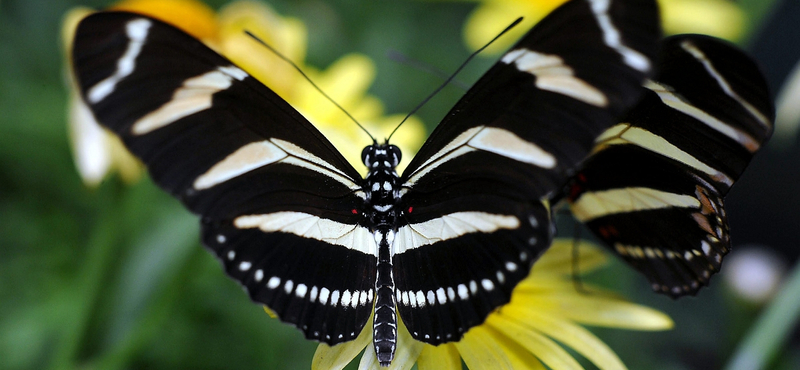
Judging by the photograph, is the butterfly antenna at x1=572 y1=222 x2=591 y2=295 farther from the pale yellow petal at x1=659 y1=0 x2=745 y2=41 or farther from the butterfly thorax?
the pale yellow petal at x1=659 y1=0 x2=745 y2=41

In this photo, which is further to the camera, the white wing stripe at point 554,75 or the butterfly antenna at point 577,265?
the butterfly antenna at point 577,265

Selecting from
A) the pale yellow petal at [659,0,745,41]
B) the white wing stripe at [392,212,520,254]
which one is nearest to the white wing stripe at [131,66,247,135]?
the white wing stripe at [392,212,520,254]

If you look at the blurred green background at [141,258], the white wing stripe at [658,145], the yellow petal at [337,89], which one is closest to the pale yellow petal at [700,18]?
the blurred green background at [141,258]

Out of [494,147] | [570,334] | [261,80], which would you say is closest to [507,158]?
[494,147]

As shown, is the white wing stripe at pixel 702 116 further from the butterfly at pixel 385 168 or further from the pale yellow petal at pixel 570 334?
the pale yellow petal at pixel 570 334

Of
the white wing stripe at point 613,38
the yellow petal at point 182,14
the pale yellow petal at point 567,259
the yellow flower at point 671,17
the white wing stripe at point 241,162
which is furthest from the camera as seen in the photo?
the yellow flower at point 671,17

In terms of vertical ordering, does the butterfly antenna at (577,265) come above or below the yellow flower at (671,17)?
below

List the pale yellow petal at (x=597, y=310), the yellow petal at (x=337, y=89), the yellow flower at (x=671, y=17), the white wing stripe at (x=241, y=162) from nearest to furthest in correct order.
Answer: the white wing stripe at (x=241, y=162) < the pale yellow petal at (x=597, y=310) < the yellow petal at (x=337, y=89) < the yellow flower at (x=671, y=17)

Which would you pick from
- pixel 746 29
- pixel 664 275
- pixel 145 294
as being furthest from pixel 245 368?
pixel 746 29

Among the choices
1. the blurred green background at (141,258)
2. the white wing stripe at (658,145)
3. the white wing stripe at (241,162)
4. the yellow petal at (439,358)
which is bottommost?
the blurred green background at (141,258)
